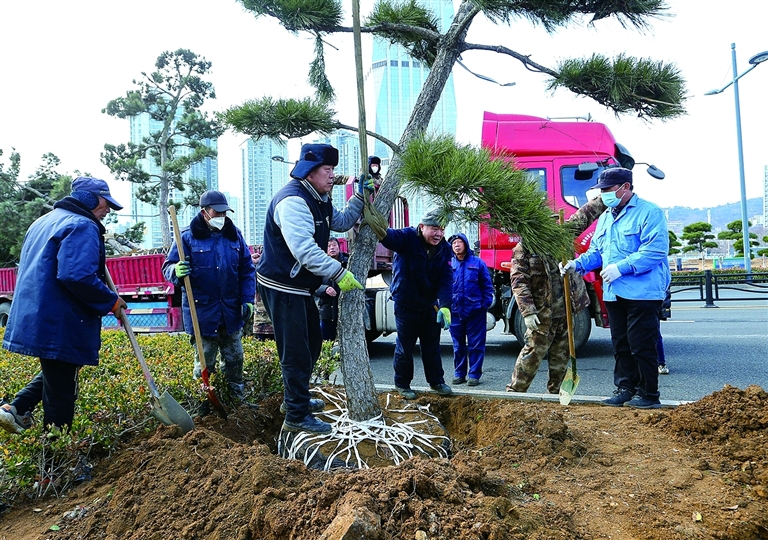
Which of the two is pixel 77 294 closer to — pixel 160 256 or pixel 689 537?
pixel 689 537

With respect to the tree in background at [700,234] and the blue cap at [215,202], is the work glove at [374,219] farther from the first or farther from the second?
the tree in background at [700,234]

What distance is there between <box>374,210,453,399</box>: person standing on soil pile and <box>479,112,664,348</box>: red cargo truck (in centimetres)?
250

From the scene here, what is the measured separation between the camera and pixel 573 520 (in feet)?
7.18

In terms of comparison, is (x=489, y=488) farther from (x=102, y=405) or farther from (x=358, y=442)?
(x=102, y=405)

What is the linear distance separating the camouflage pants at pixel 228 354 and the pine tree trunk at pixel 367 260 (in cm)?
114

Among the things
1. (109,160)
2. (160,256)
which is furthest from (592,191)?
(109,160)

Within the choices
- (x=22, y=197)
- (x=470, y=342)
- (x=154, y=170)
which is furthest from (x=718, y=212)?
(x=470, y=342)

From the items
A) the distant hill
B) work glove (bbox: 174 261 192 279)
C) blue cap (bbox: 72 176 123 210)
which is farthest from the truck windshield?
the distant hill

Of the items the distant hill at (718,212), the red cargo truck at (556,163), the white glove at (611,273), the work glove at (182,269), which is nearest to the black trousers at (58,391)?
the work glove at (182,269)

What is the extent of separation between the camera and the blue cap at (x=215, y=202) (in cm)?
412

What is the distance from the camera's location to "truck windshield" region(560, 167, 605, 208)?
6.87 meters

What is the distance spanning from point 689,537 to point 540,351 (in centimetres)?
258

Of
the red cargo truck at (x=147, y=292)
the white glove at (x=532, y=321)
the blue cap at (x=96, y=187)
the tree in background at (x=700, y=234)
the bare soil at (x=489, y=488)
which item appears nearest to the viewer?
the bare soil at (x=489, y=488)

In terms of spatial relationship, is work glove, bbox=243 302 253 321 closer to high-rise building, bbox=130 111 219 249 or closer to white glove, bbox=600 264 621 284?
white glove, bbox=600 264 621 284
